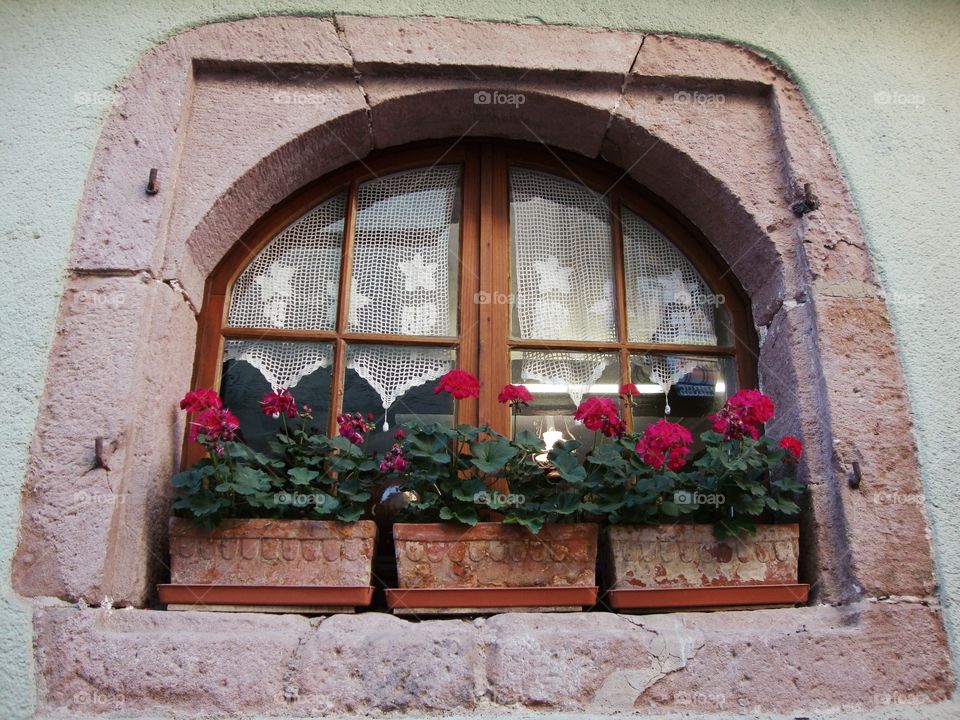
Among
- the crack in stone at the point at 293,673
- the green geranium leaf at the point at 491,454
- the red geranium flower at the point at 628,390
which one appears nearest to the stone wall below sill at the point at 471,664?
the crack in stone at the point at 293,673

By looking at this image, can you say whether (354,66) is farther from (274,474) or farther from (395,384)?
(274,474)

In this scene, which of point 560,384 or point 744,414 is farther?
point 560,384

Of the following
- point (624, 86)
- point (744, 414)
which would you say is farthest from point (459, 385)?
point (624, 86)

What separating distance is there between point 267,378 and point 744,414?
4.34 ft

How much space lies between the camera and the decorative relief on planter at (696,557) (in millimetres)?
2109

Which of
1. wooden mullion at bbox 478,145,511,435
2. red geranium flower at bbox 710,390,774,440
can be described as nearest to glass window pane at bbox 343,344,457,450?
wooden mullion at bbox 478,145,511,435

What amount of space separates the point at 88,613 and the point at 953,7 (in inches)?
126

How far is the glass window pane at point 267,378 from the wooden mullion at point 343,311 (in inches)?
1.0

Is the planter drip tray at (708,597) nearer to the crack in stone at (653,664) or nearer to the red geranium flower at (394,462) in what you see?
the crack in stone at (653,664)

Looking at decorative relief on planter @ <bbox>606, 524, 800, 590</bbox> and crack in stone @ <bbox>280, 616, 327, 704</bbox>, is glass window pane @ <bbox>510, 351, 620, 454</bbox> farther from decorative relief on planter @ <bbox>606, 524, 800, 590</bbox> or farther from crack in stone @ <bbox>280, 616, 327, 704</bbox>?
crack in stone @ <bbox>280, 616, 327, 704</bbox>

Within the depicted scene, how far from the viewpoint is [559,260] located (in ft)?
9.05

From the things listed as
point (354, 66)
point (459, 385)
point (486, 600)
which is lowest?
point (486, 600)

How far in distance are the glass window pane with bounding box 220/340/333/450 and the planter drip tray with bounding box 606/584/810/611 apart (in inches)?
38.4

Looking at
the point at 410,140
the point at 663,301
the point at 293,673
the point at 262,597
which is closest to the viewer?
the point at 293,673
